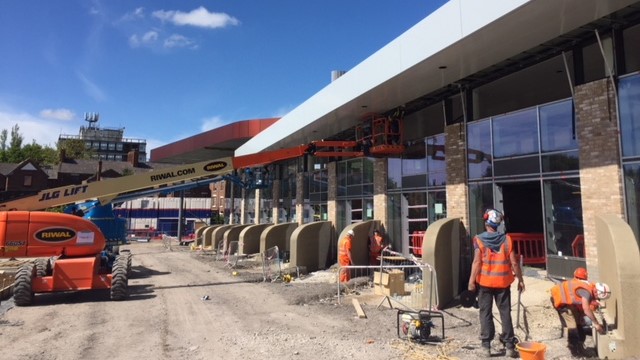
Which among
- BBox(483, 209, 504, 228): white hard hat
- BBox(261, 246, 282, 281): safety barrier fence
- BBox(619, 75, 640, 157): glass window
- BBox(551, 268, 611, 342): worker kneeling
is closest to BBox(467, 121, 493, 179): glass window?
BBox(619, 75, 640, 157): glass window

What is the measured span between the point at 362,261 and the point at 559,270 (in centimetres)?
663

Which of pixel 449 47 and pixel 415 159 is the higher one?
pixel 449 47

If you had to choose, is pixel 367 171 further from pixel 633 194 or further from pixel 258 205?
pixel 258 205

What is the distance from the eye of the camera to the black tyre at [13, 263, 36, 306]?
10.5 m

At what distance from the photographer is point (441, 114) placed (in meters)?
14.0

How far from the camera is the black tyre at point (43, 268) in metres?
11.2

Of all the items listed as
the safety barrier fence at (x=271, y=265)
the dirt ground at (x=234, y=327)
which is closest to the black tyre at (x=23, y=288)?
the dirt ground at (x=234, y=327)

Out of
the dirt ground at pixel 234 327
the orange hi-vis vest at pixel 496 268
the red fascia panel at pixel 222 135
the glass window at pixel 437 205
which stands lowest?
the dirt ground at pixel 234 327

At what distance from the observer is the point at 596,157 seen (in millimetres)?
8891

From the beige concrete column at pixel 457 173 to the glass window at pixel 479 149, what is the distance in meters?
0.15

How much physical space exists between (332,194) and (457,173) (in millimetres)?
8287

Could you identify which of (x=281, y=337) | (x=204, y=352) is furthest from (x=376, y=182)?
(x=204, y=352)

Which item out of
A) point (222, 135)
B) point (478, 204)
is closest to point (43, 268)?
point (478, 204)

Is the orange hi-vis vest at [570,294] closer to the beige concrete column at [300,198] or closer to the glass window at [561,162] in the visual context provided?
the glass window at [561,162]
